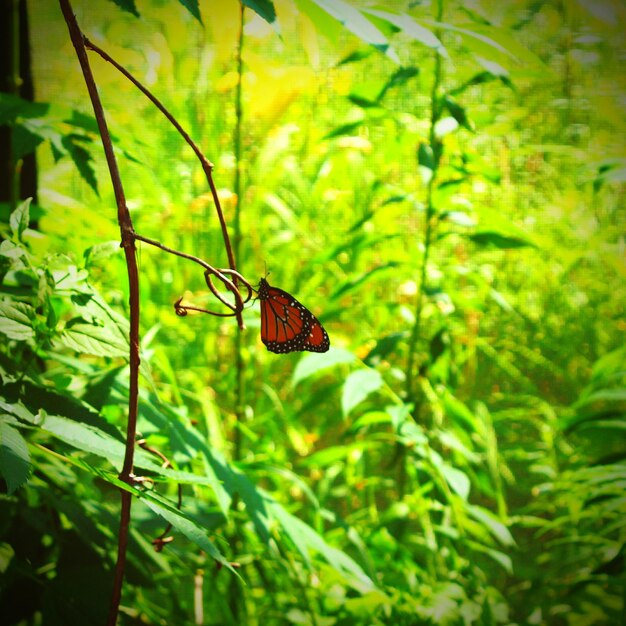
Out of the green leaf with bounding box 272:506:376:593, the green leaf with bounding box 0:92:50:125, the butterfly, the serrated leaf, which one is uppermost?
the green leaf with bounding box 0:92:50:125

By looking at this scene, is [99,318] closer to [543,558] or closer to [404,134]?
[404,134]

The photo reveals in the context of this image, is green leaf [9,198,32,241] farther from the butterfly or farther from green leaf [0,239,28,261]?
the butterfly

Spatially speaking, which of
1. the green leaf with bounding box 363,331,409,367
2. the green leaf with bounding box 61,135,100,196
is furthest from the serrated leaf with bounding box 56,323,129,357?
the green leaf with bounding box 363,331,409,367

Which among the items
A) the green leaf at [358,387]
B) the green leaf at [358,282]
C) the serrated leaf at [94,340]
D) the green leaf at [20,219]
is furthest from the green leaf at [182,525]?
the green leaf at [358,282]

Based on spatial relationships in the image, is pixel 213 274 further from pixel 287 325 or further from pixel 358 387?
pixel 358 387

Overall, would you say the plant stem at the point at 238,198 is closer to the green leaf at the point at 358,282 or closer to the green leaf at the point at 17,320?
the green leaf at the point at 358,282

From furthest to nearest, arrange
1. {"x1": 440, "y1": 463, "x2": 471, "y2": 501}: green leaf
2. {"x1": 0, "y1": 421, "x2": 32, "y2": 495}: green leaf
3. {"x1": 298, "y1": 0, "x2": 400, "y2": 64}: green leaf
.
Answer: {"x1": 440, "y1": 463, "x2": 471, "y2": 501}: green leaf, {"x1": 298, "y1": 0, "x2": 400, "y2": 64}: green leaf, {"x1": 0, "y1": 421, "x2": 32, "y2": 495}: green leaf

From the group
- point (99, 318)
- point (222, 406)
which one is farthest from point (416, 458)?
point (99, 318)
